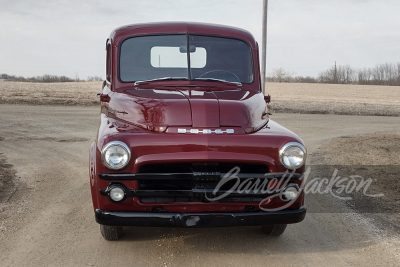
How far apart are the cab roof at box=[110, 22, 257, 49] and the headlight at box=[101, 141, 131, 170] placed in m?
1.86

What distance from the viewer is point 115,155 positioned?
3.68m

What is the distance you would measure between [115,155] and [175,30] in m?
2.10

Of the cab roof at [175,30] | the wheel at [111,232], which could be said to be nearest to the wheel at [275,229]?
the wheel at [111,232]

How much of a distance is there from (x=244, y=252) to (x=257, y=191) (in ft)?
Result: 2.25

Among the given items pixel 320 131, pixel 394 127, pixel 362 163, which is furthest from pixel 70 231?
pixel 394 127

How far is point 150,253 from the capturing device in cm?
407

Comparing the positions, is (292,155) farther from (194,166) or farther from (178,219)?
(178,219)

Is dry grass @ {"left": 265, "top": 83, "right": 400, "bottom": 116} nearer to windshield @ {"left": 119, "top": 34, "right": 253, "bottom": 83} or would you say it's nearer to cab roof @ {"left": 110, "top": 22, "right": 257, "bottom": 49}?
cab roof @ {"left": 110, "top": 22, "right": 257, "bottom": 49}

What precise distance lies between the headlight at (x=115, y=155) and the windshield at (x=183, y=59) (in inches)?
57.5

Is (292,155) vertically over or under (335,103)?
over

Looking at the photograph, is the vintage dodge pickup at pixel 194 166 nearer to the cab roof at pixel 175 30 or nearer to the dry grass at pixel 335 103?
the cab roof at pixel 175 30

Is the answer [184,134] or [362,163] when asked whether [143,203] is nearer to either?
[184,134]

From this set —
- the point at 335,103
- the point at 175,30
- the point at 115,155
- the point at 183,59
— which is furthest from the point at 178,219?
the point at 335,103

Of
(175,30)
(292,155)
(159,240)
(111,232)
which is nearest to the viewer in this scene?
(292,155)
